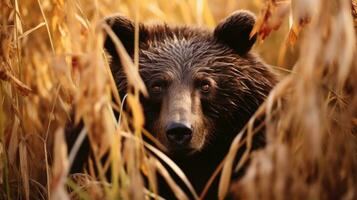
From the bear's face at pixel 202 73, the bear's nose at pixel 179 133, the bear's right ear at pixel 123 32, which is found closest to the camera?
the bear's nose at pixel 179 133

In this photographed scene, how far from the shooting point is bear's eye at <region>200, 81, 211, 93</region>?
466 cm

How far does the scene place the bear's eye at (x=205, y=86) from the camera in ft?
15.3

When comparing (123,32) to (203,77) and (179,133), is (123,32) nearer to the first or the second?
(203,77)

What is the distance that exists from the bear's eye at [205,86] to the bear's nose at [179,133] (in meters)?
0.60

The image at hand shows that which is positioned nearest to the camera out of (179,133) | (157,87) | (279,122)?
(279,122)

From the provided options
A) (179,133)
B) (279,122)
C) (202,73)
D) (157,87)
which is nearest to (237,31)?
(202,73)

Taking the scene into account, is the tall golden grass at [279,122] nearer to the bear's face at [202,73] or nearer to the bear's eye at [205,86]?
the bear's face at [202,73]

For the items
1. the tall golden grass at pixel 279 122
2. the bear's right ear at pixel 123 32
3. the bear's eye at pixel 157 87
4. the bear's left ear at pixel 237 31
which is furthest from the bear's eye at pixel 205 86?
the tall golden grass at pixel 279 122

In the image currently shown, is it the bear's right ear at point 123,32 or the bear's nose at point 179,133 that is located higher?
the bear's right ear at point 123,32

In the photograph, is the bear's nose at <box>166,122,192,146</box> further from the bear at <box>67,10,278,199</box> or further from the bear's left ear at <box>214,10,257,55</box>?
the bear's left ear at <box>214,10,257,55</box>

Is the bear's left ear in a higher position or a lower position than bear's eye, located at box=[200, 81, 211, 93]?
higher

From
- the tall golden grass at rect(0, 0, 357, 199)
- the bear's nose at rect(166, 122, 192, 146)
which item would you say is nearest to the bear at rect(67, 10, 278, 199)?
the bear's nose at rect(166, 122, 192, 146)

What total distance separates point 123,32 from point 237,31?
74 centimetres

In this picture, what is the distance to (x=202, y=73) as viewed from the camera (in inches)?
185
